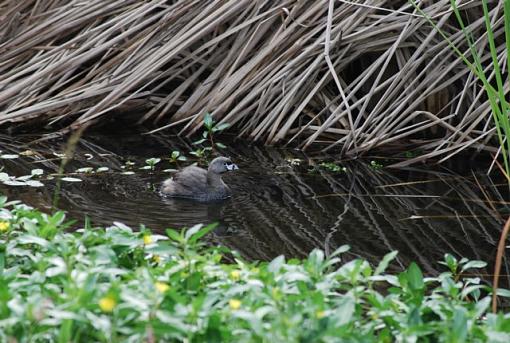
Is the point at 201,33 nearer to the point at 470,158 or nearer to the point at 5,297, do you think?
the point at 470,158

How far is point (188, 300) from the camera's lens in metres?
3.44

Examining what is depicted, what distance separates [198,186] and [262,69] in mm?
1437

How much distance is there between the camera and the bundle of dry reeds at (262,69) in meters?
7.77

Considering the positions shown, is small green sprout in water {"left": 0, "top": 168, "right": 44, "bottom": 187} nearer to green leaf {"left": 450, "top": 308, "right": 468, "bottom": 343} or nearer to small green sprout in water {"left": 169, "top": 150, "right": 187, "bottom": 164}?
small green sprout in water {"left": 169, "top": 150, "right": 187, "bottom": 164}

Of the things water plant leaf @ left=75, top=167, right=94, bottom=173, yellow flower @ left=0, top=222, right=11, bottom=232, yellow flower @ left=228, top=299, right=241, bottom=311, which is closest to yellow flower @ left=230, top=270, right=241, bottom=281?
yellow flower @ left=228, top=299, right=241, bottom=311

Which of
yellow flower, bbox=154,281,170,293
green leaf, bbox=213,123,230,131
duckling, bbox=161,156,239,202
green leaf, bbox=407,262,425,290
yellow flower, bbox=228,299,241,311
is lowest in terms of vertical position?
duckling, bbox=161,156,239,202

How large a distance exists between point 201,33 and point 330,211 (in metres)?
2.29

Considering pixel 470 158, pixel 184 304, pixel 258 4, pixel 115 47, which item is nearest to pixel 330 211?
pixel 470 158

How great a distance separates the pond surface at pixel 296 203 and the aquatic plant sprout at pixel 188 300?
6.35 feet

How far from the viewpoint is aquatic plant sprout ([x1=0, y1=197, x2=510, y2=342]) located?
10.2ft

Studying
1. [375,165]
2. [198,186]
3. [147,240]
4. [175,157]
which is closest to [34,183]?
[198,186]

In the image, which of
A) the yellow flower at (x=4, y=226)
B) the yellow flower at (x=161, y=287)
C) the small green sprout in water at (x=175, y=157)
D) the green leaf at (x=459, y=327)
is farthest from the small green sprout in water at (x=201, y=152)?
the green leaf at (x=459, y=327)

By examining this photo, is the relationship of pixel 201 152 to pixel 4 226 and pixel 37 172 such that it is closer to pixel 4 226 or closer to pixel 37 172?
pixel 37 172

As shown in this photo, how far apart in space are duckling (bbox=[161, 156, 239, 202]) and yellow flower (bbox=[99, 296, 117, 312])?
396 cm
